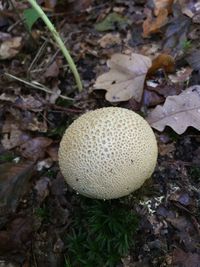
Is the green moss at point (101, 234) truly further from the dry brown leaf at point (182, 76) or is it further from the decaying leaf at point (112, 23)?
the decaying leaf at point (112, 23)

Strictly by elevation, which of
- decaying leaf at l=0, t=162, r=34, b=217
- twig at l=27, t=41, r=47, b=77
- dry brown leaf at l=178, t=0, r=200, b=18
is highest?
dry brown leaf at l=178, t=0, r=200, b=18

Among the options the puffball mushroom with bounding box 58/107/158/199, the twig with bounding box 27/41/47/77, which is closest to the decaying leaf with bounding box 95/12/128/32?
the twig with bounding box 27/41/47/77

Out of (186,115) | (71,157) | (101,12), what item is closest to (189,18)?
(101,12)

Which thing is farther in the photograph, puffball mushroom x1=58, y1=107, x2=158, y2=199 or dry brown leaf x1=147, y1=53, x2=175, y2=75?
dry brown leaf x1=147, y1=53, x2=175, y2=75

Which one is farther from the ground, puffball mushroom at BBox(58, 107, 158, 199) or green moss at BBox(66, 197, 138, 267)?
puffball mushroom at BBox(58, 107, 158, 199)

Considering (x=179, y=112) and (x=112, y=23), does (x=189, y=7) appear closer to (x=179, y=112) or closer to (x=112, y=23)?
(x=112, y=23)

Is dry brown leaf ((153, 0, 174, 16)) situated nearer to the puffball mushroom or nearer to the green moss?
the puffball mushroom

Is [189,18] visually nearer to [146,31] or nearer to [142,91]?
[146,31]
